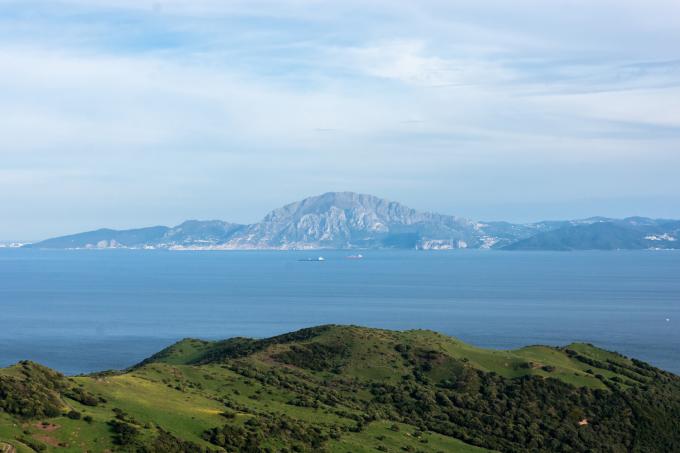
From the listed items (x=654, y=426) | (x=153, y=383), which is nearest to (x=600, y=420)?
(x=654, y=426)

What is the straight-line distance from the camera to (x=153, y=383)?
327 ft

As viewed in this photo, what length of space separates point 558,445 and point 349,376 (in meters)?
31.0

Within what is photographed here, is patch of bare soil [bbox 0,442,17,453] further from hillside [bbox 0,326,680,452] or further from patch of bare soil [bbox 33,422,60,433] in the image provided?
patch of bare soil [bbox 33,422,60,433]

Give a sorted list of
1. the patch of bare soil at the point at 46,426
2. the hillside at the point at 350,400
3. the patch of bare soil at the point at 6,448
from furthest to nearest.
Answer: the hillside at the point at 350,400
the patch of bare soil at the point at 46,426
the patch of bare soil at the point at 6,448

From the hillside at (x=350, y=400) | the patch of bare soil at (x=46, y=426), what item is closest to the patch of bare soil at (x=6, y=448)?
the hillside at (x=350, y=400)

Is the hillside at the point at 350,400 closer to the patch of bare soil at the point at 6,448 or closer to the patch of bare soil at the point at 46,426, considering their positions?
the patch of bare soil at the point at 46,426

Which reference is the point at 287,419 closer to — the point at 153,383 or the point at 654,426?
the point at 153,383

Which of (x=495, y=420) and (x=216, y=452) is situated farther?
(x=495, y=420)

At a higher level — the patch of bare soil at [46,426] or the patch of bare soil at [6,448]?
the patch of bare soil at [6,448]

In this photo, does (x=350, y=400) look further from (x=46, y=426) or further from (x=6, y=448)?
(x=6, y=448)

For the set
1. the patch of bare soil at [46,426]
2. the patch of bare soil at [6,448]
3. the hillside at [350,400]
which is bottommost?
the hillside at [350,400]

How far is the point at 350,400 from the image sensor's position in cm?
11056

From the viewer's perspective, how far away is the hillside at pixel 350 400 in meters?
75.4

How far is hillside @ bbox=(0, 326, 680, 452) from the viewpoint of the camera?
75.4 metres
